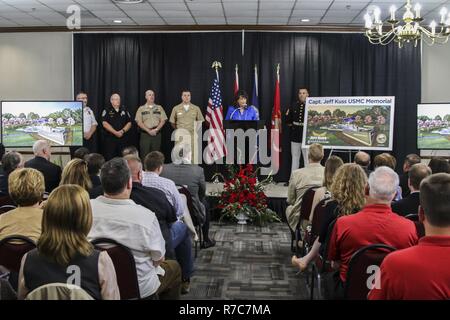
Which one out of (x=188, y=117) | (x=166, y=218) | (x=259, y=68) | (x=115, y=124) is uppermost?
(x=259, y=68)

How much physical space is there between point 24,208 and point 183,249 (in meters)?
1.67

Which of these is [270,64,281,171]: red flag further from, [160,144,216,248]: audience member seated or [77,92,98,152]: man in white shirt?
[160,144,216,248]: audience member seated

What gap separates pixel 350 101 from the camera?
8.17 m

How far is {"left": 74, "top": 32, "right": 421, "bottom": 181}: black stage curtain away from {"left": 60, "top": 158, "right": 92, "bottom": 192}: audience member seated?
20.3ft

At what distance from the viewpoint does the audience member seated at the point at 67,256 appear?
6.38 feet

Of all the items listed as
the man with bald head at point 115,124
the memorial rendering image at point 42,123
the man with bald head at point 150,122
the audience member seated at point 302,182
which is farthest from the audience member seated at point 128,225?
the man with bald head at point 115,124

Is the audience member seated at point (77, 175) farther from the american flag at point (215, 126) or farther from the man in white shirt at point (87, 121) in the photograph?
the man in white shirt at point (87, 121)

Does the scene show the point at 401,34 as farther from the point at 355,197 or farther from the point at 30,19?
the point at 30,19

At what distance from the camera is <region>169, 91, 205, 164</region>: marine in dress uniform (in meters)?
9.32

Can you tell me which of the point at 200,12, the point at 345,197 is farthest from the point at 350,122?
the point at 345,197

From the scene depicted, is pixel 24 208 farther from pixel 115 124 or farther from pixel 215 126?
pixel 115 124

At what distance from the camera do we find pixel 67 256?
194cm

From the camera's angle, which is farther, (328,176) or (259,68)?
(259,68)

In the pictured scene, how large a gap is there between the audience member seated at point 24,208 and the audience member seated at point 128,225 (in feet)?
1.12
